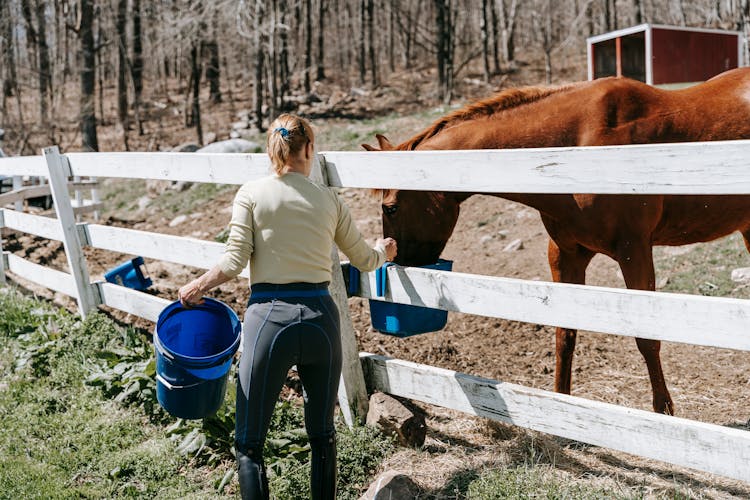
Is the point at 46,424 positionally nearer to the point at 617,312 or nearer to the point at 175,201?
the point at 617,312

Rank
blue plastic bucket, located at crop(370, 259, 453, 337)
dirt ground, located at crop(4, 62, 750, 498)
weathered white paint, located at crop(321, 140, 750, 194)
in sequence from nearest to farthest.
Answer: weathered white paint, located at crop(321, 140, 750, 194) < dirt ground, located at crop(4, 62, 750, 498) < blue plastic bucket, located at crop(370, 259, 453, 337)

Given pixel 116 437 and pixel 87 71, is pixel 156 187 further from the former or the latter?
pixel 116 437

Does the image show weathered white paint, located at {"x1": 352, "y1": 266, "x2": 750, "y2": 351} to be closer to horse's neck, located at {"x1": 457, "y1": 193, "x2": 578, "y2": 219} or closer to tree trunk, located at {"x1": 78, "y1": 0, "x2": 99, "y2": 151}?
horse's neck, located at {"x1": 457, "y1": 193, "x2": 578, "y2": 219}

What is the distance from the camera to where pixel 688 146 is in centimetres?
264

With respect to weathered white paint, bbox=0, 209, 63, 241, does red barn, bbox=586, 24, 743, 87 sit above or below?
above

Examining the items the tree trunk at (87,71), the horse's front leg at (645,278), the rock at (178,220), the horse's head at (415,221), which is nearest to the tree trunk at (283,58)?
the tree trunk at (87,71)

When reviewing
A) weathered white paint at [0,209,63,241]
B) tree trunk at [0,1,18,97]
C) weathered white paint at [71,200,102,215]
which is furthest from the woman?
tree trunk at [0,1,18,97]

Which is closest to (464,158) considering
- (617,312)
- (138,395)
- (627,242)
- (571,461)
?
(617,312)

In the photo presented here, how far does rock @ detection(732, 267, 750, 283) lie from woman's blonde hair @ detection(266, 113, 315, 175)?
16.9ft

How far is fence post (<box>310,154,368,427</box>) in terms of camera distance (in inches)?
153

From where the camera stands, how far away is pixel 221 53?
39.1m

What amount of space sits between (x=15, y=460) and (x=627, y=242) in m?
3.72

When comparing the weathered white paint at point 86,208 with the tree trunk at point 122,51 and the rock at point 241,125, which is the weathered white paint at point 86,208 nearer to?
the tree trunk at point 122,51

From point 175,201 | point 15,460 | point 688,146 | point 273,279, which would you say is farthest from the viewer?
point 175,201
